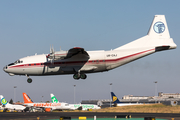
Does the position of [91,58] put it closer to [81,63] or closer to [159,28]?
[81,63]

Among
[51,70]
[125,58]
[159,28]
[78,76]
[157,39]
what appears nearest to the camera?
[125,58]

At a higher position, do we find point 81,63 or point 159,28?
point 159,28

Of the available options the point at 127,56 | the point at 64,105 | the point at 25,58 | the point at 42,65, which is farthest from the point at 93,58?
the point at 64,105

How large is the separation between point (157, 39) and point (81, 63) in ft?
41.3

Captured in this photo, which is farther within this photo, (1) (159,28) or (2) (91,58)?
(1) (159,28)

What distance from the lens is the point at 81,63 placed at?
36.6 meters

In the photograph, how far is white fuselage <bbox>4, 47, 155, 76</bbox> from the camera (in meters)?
36.2

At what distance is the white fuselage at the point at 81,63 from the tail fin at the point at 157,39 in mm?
1051

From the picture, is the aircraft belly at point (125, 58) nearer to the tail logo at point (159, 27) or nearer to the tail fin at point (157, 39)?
the tail fin at point (157, 39)

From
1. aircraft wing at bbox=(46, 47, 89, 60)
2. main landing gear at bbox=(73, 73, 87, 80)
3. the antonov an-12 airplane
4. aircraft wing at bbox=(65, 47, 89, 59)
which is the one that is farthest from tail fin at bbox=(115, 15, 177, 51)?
main landing gear at bbox=(73, 73, 87, 80)

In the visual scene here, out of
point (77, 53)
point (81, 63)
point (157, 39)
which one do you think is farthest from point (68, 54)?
point (157, 39)

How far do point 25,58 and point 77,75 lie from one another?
9.36 metres

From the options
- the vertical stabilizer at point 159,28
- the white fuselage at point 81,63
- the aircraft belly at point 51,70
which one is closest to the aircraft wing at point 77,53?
the white fuselage at point 81,63

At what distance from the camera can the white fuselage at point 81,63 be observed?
36.2 metres
